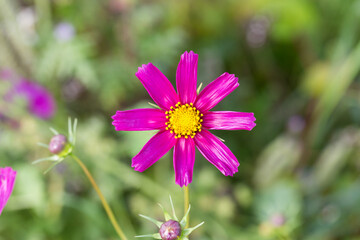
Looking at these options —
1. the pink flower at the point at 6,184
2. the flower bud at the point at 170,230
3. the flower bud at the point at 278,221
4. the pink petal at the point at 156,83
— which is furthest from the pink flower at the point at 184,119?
the flower bud at the point at 278,221

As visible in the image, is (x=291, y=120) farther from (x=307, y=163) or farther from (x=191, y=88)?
(x=191, y=88)

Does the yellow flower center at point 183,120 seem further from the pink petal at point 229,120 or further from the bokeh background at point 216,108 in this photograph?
the bokeh background at point 216,108

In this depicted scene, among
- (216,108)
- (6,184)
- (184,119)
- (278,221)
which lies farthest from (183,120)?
(216,108)

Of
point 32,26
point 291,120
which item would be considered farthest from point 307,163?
point 32,26

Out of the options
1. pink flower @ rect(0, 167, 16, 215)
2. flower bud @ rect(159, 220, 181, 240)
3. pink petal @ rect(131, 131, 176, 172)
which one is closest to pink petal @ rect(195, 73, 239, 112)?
pink petal @ rect(131, 131, 176, 172)

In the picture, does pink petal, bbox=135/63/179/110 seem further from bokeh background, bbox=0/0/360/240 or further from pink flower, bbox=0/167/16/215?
bokeh background, bbox=0/0/360/240

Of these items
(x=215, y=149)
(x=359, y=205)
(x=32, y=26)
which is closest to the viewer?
(x=215, y=149)

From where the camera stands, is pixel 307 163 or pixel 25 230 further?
pixel 307 163
